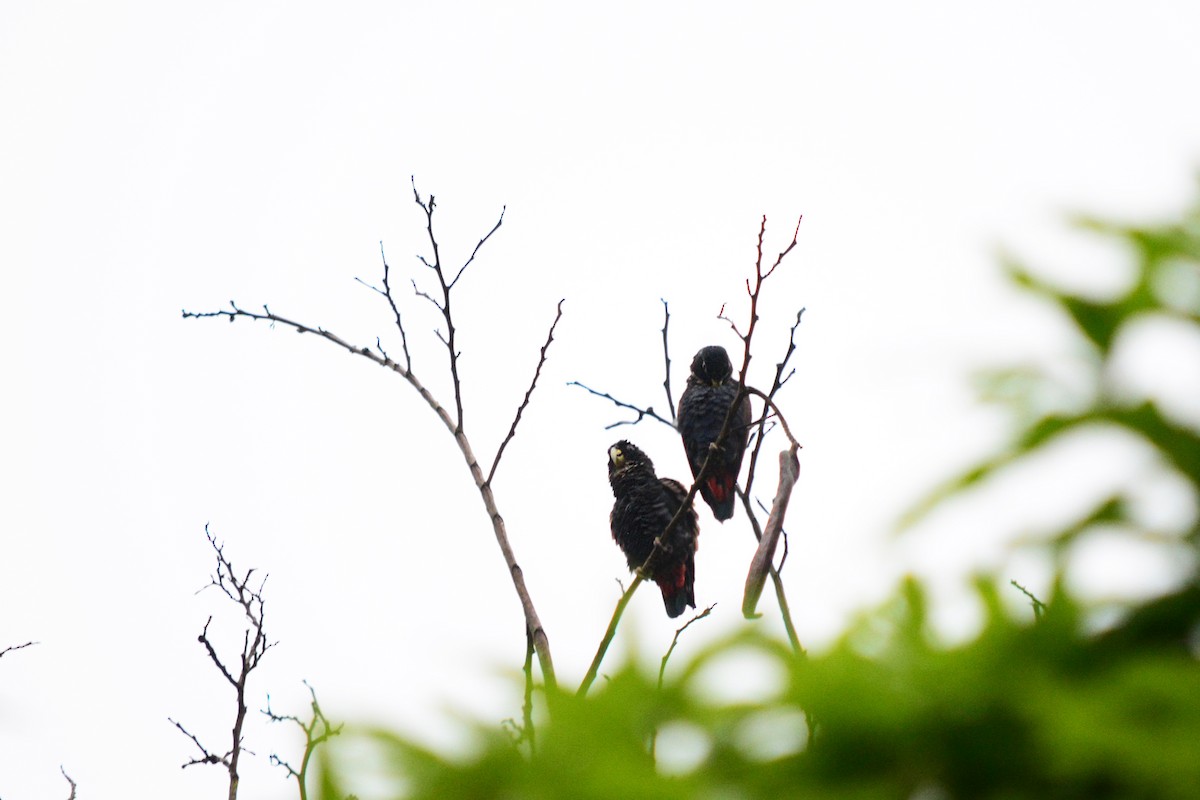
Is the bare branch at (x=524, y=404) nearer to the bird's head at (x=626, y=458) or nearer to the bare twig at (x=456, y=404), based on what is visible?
the bare twig at (x=456, y=404)

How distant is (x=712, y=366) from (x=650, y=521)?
57.3 inches

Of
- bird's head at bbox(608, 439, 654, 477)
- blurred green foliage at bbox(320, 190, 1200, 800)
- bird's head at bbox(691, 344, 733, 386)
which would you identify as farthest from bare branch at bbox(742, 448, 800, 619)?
bird's head at bbox(691, 344, 733, 386)

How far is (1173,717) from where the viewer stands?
0.72 m

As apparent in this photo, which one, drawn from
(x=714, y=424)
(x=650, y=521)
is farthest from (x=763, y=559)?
(x=714, y=424)

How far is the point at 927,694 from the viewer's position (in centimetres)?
80

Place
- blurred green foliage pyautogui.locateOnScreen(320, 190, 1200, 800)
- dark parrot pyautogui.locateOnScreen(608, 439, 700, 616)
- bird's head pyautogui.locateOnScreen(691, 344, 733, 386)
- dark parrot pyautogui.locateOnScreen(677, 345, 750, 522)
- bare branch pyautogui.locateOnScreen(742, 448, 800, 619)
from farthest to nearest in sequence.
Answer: bird's head pyautogui.locateOnScreen(691, 344, 733, 386), dark parrot pyautogui.locateOnScreen(677, 345, 750, 522), dark parrot pyautogui.locateOnScreen(608, 439, 700, 616), bare branch pyautogui.locateOnScreen(742, 448, 800, 619), blurred green foliage pyautogui.locateOnScreen(320, 190, 1200, 800)

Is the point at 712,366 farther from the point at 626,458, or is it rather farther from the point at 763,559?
the point at 763,559

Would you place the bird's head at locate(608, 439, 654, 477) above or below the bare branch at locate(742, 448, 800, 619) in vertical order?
above

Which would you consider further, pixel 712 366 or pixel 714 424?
pixel 712 366

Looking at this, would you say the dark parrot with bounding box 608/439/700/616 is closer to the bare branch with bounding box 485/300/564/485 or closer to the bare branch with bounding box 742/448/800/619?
the bare branch with bounding box 485/300/564/485

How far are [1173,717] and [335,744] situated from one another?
1.82ft

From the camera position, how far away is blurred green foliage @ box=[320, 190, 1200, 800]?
2.56 feet

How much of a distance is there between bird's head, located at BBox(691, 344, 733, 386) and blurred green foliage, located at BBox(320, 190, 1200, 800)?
7.73 meters

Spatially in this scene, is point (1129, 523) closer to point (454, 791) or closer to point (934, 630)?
point (934, 630)
